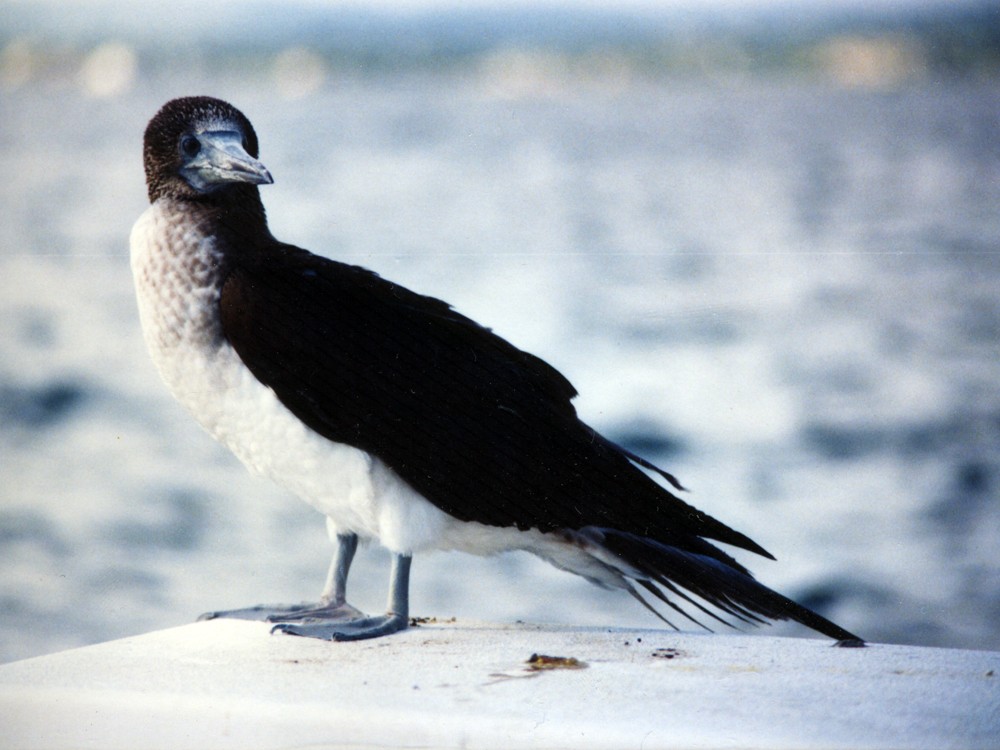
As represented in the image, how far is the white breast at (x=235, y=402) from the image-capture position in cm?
230

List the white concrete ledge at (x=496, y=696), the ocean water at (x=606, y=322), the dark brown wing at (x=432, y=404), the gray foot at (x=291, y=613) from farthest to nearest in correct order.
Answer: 1. the ocean water at (x=606, y=322)
2. the gray foot at (x=291, y=613)
3. the dark brown wing at (x=432, y=404)
4. the white concrete ledge at (x=496, y=696)

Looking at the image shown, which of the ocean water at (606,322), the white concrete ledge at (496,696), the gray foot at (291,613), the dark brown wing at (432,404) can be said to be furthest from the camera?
the ocean water at (606,322)

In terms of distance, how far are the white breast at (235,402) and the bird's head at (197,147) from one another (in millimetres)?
65

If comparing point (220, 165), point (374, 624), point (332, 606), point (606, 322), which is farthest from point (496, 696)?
point (606, 322)

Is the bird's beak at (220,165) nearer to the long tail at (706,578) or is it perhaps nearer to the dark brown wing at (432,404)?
the dark brown wing at (432,404)

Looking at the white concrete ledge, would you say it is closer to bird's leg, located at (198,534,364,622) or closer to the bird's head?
bird's leg, located at (198,534,364,622)

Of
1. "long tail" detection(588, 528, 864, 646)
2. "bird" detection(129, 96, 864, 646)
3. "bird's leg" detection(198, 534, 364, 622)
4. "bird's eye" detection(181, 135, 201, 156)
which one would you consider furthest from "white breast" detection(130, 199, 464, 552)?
"long tail" detection(588, 528, 864, 646)

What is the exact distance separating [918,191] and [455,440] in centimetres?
368

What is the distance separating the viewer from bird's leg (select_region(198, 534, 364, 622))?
2539mm

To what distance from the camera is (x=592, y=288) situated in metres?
6.63

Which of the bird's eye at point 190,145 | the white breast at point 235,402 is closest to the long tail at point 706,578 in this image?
the white breast at point 235,402

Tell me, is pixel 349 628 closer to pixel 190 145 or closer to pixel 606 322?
pixel 190 145

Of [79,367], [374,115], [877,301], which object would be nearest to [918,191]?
[877,301]

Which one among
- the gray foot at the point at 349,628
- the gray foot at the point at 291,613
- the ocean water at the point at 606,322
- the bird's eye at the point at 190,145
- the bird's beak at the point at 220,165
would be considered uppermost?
the ocean water at the point at 606,322
